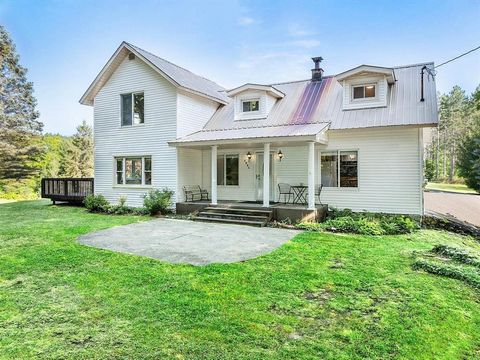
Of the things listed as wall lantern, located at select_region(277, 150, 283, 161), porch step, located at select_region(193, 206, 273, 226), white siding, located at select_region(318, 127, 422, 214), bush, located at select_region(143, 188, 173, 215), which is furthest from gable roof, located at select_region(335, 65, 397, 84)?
bush, located at select_region(143, 188, 173, 215)

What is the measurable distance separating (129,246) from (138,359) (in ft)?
16.0

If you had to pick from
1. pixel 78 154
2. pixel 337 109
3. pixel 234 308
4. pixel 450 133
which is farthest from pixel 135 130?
pixel 450 133

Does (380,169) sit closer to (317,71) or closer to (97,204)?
(317,71)

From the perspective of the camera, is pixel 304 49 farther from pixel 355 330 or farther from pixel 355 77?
pixel 355 330

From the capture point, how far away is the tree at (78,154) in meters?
41.5

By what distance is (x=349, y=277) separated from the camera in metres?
5.46

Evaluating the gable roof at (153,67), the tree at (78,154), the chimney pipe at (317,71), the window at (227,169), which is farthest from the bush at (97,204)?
the tree at (78,154)

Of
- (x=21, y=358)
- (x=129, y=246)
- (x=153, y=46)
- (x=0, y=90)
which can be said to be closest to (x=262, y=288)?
(x=21, y=358)

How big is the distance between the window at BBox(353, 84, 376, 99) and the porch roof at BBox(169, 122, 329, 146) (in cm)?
208

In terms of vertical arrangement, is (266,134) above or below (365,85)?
below

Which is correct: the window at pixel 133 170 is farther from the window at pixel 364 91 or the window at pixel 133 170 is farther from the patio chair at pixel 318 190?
the window at pixel 364 91

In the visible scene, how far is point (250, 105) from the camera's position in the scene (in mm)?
14594

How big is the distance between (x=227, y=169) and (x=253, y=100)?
3.42 metres

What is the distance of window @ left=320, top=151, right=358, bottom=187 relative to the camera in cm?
1198
